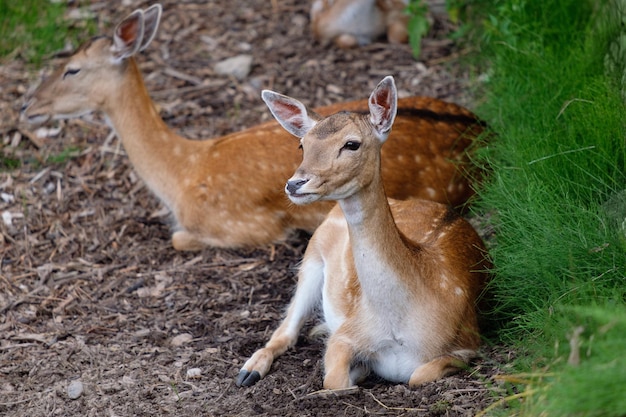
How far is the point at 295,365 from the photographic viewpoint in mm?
4996

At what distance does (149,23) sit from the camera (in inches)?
274

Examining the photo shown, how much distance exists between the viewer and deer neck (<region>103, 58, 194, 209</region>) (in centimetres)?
687

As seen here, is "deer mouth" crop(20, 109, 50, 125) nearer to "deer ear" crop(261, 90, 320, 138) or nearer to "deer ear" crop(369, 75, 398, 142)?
"deer ear" crop(261, 90, 320, 138)

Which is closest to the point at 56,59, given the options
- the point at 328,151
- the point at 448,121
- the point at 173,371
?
the point at 448,121

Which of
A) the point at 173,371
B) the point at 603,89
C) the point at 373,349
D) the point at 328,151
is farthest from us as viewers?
the point at 603,89

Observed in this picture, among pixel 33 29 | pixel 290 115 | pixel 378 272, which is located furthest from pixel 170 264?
pixel 33 29

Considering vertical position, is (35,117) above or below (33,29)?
above

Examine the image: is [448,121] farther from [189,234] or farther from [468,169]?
[189,234]

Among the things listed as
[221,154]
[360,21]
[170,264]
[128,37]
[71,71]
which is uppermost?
[128,37]

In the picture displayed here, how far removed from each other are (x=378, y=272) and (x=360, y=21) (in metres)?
4.50

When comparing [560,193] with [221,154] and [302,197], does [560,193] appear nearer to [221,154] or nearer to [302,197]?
[302,197]

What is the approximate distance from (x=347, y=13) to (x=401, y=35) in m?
0.49

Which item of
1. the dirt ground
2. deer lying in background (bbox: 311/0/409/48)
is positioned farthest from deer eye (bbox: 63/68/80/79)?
deer lying in background (bbox: 311/0/409/48)

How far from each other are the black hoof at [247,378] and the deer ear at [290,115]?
116 centimetres
